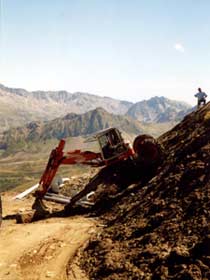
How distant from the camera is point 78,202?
897 inches

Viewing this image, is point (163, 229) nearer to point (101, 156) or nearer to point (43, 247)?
point (43, 247)

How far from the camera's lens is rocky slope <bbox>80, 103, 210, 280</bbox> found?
11766 millimetres

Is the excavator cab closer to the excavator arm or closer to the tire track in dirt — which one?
the excavator arm

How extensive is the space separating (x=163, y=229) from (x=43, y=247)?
4.46m

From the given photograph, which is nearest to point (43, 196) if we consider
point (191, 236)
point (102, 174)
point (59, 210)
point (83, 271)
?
point (59, 210)

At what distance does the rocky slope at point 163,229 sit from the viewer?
11766 millimetres

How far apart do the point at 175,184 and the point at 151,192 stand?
1.75 metres

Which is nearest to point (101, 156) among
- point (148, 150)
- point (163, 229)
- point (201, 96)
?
point (148, 150)

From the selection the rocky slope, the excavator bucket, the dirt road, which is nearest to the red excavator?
the excavator bucket

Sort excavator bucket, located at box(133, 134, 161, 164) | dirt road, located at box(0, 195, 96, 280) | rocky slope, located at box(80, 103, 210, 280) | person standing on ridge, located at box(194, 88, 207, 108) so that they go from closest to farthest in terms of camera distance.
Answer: rocky slope, located at box(80, 103, 210, 280) → dirt road, located at box(0, 195, 96, 280) → excavator bucket, located at box(133, 134, 161, 164) → person standing on ridge, located at box(194, 88, 207, 108)

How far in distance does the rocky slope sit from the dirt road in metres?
0.67

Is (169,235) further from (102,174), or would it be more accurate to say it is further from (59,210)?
(59,210)

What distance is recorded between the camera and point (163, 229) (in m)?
14.0

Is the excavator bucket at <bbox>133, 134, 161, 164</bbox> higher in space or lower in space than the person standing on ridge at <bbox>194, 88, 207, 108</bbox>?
lower
